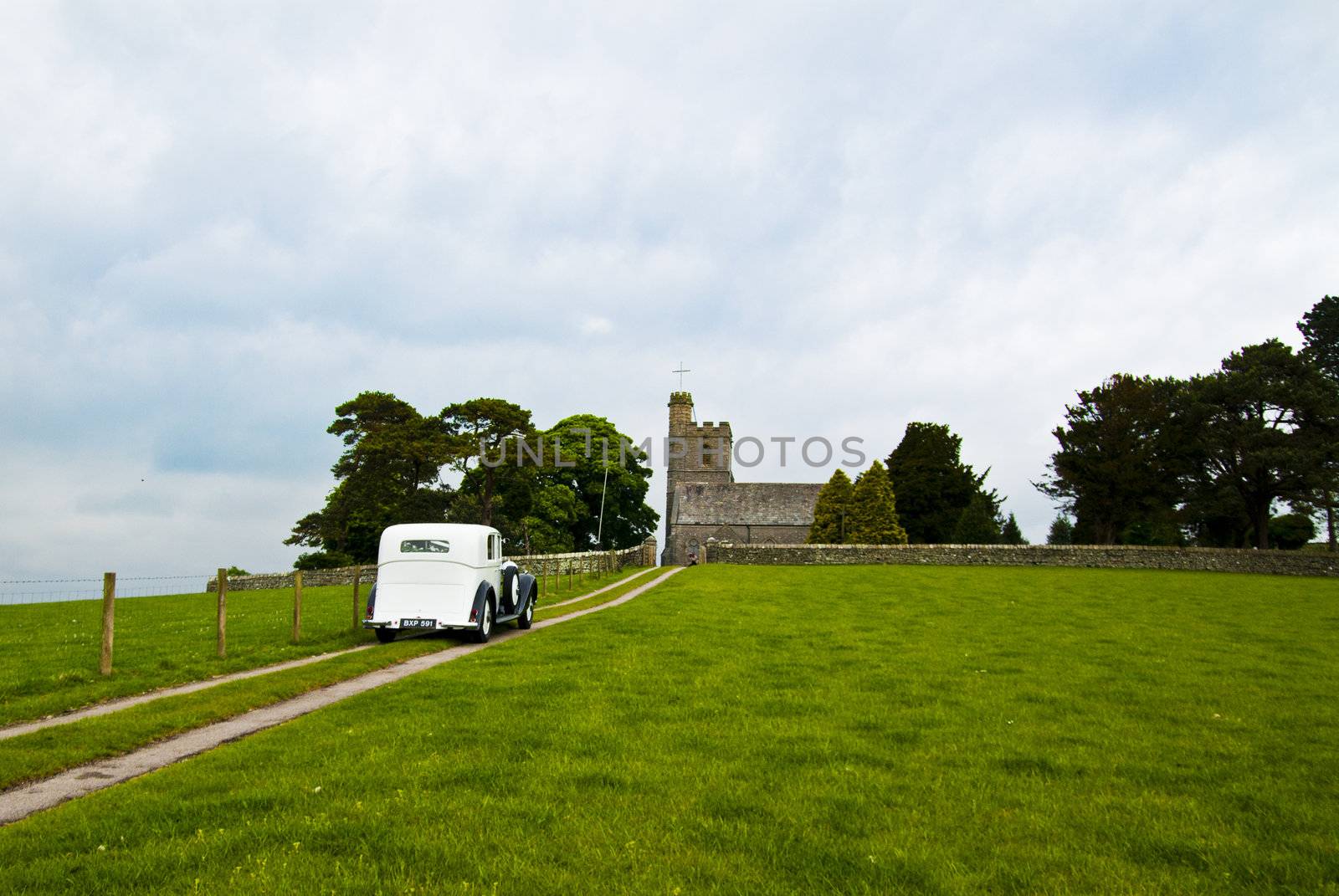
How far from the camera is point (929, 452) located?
6538cm

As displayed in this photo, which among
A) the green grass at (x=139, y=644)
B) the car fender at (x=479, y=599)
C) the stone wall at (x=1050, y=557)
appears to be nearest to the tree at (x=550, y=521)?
the stone wall at (x=1050, y=557)

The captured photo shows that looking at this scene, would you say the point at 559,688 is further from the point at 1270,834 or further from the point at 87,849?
the point at 1270,834

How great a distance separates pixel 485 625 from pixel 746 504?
48.5 m

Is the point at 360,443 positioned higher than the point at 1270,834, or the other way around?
the point at 360,443

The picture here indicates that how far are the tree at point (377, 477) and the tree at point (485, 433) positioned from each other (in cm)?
120

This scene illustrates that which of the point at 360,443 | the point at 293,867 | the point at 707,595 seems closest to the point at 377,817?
the point at 293,867

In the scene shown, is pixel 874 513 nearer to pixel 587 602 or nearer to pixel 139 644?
pixel 587 602

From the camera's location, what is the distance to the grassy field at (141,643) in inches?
442

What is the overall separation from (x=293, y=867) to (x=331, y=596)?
25392 millimetres

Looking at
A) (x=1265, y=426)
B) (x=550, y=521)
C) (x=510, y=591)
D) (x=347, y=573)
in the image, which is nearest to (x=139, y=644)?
(x=510, y=591)

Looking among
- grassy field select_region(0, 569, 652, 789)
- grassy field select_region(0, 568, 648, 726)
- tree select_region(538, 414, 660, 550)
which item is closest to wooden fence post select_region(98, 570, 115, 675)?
grassy field select_region(0, 568, 648, 726)

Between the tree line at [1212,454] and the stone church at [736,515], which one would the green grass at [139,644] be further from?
the tree line at [1212,454]

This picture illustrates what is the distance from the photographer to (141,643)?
51.6 ft

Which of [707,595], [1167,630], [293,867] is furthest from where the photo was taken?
[707,595]
